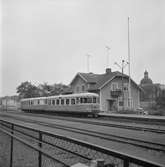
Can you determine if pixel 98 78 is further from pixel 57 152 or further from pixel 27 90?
pixel 57 152

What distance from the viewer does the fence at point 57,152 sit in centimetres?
267

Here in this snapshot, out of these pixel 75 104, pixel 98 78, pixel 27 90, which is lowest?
pixel 75 104

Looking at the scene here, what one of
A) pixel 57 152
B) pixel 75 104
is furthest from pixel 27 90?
pixel 57 152

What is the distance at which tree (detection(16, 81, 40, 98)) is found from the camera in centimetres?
8676

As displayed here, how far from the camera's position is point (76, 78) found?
51781 mm

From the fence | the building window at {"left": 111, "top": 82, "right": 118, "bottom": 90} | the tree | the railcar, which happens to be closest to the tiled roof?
the building window at {"left": 111, "top": 82, "right": 118, "bottom": 90}

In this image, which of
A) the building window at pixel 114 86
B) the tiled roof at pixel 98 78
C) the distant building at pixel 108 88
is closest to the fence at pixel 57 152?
the distant building at pixel 108 88

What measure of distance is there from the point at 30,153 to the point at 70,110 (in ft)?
80.9

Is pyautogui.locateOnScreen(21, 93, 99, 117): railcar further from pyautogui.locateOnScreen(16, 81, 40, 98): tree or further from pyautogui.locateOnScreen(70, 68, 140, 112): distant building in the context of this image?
pyautogui.locateOnScreen(16, 81, 40, 98): tree

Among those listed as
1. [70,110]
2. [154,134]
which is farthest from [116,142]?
[70,110]

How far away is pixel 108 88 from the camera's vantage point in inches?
1868

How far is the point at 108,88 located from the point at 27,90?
47.8 meters

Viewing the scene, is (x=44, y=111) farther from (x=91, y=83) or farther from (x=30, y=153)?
(x=30, y=153)

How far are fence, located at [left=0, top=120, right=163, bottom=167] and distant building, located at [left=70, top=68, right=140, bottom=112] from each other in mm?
38210
